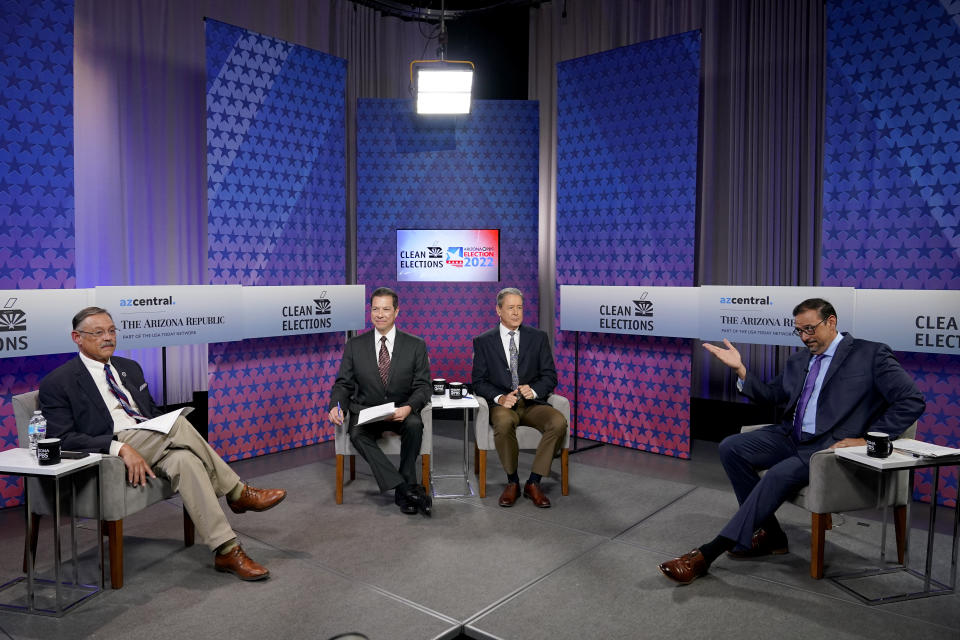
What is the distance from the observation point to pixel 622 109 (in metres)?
5.83

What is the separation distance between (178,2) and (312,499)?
438 centimetres

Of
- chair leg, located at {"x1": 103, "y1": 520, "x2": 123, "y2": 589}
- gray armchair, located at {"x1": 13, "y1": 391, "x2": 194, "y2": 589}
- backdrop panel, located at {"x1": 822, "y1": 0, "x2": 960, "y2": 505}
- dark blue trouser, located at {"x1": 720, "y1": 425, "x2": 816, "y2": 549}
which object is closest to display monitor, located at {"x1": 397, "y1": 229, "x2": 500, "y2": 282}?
backdrop panel, located at {"x1": 822, "y1": 0, "x2": 960, "y2": 505}

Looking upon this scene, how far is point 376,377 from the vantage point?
4.44 m

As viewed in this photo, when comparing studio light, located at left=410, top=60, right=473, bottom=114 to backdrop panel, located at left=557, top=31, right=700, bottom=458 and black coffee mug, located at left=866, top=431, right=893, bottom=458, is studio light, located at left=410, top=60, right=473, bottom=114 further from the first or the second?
black coffee mug, located at left=866, top=431, right=893, bottom=458

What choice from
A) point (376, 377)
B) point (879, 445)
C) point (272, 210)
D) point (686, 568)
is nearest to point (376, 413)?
point (376, 377)

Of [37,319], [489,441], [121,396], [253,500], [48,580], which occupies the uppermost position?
[37,319]

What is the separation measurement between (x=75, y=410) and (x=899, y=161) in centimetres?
532

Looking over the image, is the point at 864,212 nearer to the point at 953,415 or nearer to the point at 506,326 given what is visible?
the point at 953,415

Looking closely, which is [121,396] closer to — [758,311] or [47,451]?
[47,451]

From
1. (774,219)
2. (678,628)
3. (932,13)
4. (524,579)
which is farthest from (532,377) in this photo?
(932,13)

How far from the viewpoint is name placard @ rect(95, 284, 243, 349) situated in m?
4.42

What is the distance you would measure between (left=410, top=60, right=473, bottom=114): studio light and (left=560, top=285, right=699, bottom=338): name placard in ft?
6.64

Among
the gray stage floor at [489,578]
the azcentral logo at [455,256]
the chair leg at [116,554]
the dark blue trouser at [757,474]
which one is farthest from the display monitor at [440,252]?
the chair leg at [116,554]

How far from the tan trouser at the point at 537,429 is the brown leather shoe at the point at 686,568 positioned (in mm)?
1256
